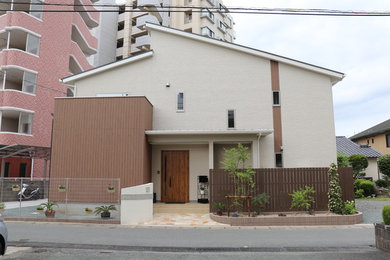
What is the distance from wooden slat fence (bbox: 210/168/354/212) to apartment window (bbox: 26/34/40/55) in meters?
18.6

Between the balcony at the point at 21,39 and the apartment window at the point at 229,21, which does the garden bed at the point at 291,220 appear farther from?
the apartment window at the point at 229,21

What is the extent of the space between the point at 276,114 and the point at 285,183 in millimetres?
3906

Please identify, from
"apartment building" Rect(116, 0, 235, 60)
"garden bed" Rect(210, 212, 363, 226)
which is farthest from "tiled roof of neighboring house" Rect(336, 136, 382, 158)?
"apartment building" Rect(116, 0, 235, 60)

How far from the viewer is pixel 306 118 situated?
1366cm

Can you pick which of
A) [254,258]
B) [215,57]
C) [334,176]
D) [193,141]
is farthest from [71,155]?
[334,176]

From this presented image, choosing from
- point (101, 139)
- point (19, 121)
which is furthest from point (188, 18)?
point (101, 139)

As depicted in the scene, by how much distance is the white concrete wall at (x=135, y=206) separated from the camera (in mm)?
9836

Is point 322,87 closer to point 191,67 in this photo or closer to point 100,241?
point 191,67

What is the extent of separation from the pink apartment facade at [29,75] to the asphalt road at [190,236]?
1202 centimetres

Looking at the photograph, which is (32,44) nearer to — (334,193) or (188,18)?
(188,18)

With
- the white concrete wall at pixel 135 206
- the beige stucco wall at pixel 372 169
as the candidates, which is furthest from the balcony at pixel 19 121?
the beige stucco wall at pixel 372 169

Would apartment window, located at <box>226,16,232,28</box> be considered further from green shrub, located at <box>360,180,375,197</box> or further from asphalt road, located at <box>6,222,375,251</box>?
asphalt road, located at <box>6,222,375,251</box>

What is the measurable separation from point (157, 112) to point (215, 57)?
3955mm

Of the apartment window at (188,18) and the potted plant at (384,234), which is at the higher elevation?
the apartment window at (188,18)
